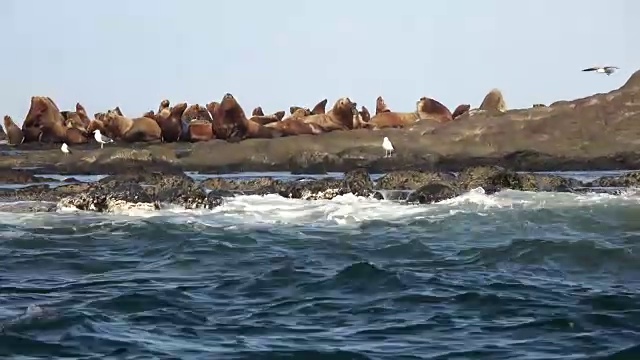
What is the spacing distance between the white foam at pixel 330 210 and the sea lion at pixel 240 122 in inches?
601

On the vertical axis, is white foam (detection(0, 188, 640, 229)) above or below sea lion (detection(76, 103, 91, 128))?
below

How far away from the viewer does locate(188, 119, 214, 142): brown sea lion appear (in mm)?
32625

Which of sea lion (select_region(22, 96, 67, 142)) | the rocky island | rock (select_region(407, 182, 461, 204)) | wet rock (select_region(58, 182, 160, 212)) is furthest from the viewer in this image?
sea lion (select_region(22, 96, 67, 142))

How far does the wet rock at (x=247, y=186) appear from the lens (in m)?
18.2

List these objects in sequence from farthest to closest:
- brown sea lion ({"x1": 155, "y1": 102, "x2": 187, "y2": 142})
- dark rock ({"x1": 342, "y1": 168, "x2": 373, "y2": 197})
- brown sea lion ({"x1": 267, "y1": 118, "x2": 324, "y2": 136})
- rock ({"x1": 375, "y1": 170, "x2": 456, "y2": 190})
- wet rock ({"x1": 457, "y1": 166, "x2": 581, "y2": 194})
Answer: brown sea lion ({"x1": 155, "y1": 102, "x2": 187, "y2": 142}), brown sea lion ({"x1": 267, "y1": 118, "x2": 324, "y2": 136}), rock ({"x1": 375, "y1": 170, "x2": 456, "y2": 190}), wet rock ({"x1": 457, "y1": 166, "x2": 581, "y2": 194}), dark rock ({"x1": 342, "y1": 168, "x2": 373, "y2": 197})

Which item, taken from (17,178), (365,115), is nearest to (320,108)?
(365,115)

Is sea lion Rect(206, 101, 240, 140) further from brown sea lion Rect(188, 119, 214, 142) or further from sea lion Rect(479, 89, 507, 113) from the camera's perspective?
sea lion Rect(479, 89, 507, 113)

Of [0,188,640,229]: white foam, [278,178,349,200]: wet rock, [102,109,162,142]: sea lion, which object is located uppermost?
[102,109,162,142]: sea lion

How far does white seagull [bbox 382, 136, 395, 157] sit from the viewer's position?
26594 millimetres

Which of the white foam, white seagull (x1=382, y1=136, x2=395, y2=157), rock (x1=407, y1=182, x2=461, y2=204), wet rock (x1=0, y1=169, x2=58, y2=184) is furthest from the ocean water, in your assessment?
white seagull (x1=382, y1=136, x2=395, y2=157)

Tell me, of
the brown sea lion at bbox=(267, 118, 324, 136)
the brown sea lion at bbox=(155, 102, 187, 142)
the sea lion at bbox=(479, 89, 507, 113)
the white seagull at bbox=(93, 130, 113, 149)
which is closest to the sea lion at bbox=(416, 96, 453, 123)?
the sea lion at bbox=(479, 89, 507, 113)

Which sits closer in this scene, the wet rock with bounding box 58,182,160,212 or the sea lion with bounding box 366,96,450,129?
the wet rock with bounding box 58,182,160,212

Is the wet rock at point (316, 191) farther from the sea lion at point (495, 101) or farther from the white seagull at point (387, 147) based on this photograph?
the sea lion at point (495, 101)

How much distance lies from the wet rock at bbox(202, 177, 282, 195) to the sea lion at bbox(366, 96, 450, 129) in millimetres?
13997
